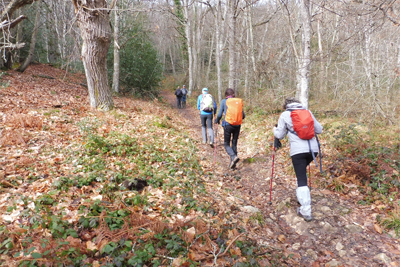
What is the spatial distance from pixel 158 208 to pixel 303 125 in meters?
2.87

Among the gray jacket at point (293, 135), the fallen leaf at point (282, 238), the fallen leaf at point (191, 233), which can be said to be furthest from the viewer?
the gray jacket at point (293, 135)

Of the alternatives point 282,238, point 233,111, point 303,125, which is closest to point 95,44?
point 233,111

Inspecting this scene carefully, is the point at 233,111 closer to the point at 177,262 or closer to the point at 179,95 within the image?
the point at 177,262

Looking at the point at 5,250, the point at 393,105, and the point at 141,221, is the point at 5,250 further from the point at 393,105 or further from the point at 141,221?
the point at 393,105

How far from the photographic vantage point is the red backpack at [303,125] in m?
3.73

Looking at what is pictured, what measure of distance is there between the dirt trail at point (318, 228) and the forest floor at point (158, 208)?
17 millimetres

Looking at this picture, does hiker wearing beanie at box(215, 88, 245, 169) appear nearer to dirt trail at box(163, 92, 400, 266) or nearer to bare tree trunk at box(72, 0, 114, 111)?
dirt trail at box(163, 92, 400, 266)

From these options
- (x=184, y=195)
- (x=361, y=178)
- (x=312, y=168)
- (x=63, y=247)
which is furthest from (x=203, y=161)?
(x=63, y=247)

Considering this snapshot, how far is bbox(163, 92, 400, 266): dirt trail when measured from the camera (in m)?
3.14

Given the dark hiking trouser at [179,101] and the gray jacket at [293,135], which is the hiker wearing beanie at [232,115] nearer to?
the gray jacket at [293,135]

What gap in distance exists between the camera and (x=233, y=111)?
5.80 metres

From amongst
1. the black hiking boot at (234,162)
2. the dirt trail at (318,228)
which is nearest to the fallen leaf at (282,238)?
the dirt trail at (318,228)

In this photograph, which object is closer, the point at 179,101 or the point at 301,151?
the point at 301,151

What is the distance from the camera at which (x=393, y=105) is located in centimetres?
789
